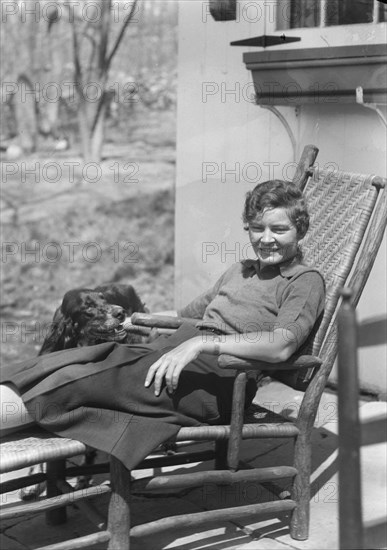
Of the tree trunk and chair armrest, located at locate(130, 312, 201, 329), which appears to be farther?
the tree trunk

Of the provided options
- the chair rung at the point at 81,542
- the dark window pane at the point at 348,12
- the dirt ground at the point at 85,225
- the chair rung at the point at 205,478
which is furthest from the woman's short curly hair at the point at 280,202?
the dirt ground at the point at 85,225

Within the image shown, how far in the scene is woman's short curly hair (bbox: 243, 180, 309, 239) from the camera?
9.73ft

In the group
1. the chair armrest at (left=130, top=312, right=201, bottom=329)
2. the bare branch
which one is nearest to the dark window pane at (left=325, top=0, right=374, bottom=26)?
the chair armrest at (left=130, top=312, right=201, bottom=329)

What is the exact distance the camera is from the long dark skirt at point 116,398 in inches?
105

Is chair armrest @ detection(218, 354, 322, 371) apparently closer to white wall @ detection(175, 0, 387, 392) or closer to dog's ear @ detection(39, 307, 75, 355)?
dog's ear @ detection(39, 307, 75, 355)

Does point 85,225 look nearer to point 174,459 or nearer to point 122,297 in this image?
point 122,297

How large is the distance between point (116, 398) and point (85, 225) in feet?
14.8

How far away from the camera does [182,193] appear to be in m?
4.77

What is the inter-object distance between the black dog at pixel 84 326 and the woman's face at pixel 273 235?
629 millimetres

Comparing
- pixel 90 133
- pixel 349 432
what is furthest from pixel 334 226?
pixel 90 133

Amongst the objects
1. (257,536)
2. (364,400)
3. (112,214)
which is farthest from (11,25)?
(257,536)

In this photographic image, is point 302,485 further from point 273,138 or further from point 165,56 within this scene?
point 165,56

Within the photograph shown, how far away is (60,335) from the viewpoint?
3.44 meters

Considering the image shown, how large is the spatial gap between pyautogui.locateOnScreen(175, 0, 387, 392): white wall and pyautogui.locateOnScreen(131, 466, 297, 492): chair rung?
53.5 inches
